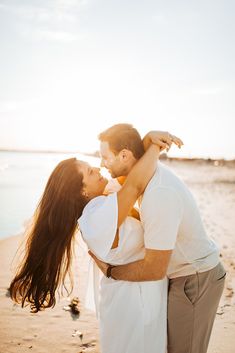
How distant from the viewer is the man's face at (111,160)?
308cm

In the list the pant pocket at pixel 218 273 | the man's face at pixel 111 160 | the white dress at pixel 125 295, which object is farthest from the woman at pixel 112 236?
the pant pocket at pixel 218 273

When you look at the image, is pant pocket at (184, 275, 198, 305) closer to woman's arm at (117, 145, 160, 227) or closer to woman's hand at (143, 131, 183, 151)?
woman's arm at (117, 145, 160, 227)

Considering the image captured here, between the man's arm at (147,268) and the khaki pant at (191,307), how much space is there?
34 cm

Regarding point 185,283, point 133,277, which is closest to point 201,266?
point 185,283

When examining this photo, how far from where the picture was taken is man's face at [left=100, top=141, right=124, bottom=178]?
10.1 ft

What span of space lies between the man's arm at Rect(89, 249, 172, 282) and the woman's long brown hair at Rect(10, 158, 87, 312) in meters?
0.69

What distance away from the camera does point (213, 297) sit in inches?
121

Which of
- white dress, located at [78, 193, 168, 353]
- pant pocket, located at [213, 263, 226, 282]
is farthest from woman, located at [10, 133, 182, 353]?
pant pocket, located at [213, 263, 226, 282]

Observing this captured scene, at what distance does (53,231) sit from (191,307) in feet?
4.22

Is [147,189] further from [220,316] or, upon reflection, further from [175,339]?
[220,316]

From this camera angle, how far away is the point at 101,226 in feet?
9.16

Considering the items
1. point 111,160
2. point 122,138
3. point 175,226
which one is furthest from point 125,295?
point 122,138

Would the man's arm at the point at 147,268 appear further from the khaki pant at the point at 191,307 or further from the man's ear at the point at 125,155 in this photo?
the man's ear at the point at 125,155

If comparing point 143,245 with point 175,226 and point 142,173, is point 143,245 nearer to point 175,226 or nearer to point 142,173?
point 175,226
